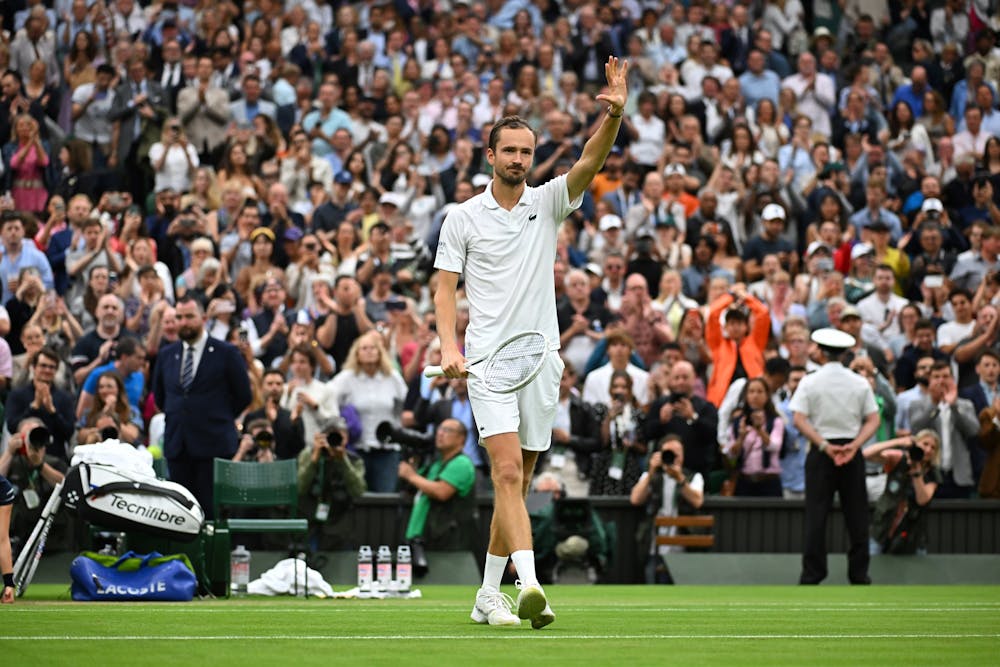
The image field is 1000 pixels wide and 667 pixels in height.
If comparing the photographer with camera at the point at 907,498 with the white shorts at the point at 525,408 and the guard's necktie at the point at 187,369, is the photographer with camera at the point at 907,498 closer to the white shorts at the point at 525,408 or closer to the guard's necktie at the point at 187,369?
the guard's necktie at the point at 187,369

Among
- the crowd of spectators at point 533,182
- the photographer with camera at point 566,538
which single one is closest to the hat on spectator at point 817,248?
the crowd of spectators at point 533,182

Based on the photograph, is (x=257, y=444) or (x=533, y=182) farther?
(x=533, y=182)

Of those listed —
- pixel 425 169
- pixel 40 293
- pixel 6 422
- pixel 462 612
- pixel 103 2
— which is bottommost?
pixel 462 612

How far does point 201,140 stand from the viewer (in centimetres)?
2306

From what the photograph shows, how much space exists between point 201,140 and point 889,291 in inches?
353

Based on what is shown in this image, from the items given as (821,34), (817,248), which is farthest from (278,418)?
(821,34)

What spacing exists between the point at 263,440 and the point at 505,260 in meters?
7.27

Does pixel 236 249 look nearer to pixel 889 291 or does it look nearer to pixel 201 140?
pixel 201 140

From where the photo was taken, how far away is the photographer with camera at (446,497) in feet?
53.5

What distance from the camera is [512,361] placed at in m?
8.95

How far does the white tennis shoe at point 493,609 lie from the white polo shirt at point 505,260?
126 centimetres

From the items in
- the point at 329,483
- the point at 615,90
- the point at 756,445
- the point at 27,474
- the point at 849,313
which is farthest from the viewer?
the point at 849,313

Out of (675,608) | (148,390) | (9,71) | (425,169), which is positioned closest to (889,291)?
(425,169)

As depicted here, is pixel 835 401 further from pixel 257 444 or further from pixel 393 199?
pixel 393 199
